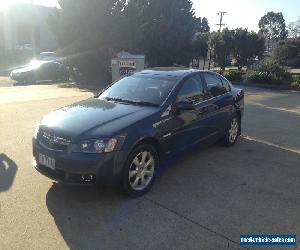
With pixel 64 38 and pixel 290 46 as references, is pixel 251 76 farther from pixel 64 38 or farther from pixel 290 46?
pixel 290 46

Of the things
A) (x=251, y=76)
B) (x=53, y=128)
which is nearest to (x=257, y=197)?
(x=53, y=128)

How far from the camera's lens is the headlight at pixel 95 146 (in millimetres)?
4293

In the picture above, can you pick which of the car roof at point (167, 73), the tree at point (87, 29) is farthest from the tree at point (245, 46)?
the car roof at point (167, 73)

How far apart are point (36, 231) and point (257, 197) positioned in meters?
2.75

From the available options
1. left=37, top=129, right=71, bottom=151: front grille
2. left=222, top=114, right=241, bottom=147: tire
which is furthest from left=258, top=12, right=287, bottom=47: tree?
left=37, top=129, right=71, bottom=151: front grille

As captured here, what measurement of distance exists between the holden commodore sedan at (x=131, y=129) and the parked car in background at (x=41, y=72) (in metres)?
16.7

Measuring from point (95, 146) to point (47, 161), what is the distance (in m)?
0.66

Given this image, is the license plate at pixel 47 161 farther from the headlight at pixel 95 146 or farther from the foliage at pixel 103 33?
the foliage at pixel 103 33

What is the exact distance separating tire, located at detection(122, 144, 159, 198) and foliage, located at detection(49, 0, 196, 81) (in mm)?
13619

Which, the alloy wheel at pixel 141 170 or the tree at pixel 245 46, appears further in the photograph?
the tree at pixel 245 46

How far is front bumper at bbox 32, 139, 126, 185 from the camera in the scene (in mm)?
4254

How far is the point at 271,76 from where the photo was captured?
754 inches

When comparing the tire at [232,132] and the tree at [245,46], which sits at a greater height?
the tree at [245,46]

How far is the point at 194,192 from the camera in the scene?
4.95 metres
